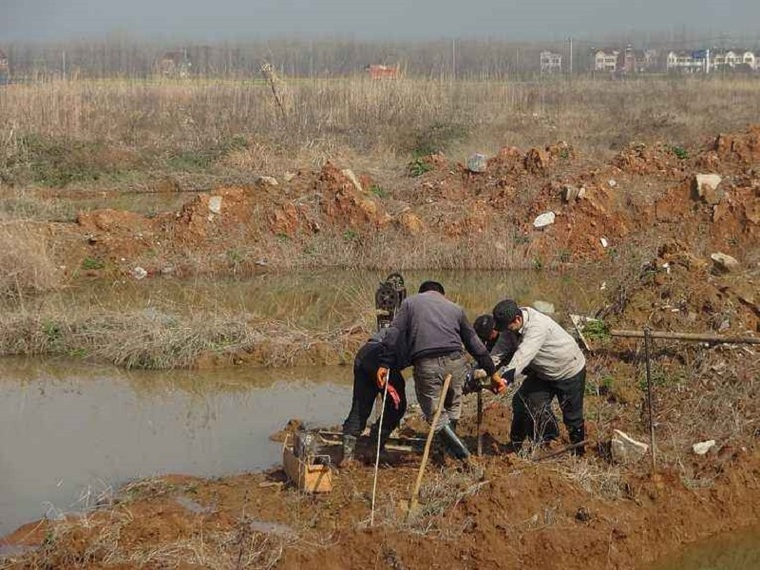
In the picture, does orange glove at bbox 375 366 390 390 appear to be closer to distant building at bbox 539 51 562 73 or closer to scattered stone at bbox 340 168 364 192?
scattered stone at bbox 340 168 364 192

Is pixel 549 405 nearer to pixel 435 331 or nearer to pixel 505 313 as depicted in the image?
pixel 505 313

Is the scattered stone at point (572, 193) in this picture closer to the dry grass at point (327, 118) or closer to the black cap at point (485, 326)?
the dry grass at point (327, 118)

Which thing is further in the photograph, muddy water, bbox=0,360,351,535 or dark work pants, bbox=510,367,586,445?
muddy water, bbox=0,360,351,535

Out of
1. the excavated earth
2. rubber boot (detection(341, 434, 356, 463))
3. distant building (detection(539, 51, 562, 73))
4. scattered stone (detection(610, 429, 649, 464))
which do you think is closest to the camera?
the excavated earth

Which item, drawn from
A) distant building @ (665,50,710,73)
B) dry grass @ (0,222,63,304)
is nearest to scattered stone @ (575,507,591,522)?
dry grass @ (0,222,63,304)

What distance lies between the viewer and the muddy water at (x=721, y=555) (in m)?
9.45

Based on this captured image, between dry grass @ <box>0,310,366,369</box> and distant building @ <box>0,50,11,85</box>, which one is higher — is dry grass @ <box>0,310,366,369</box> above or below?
below

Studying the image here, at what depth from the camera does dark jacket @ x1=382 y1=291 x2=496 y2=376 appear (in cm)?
1012

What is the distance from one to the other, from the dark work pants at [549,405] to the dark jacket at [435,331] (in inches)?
29.7

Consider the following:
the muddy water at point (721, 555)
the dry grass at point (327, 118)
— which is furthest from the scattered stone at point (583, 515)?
the dry grass at point (327, 118)

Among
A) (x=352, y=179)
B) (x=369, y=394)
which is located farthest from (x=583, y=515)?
(x=352, y=179)

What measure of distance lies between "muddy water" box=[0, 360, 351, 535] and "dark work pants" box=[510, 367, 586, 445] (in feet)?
8.69

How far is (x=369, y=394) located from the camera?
10.7 metres

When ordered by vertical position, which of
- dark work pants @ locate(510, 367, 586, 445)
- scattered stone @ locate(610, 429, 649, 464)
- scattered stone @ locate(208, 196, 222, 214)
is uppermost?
scattered stone @ locate(208, 196, 222, 214)
